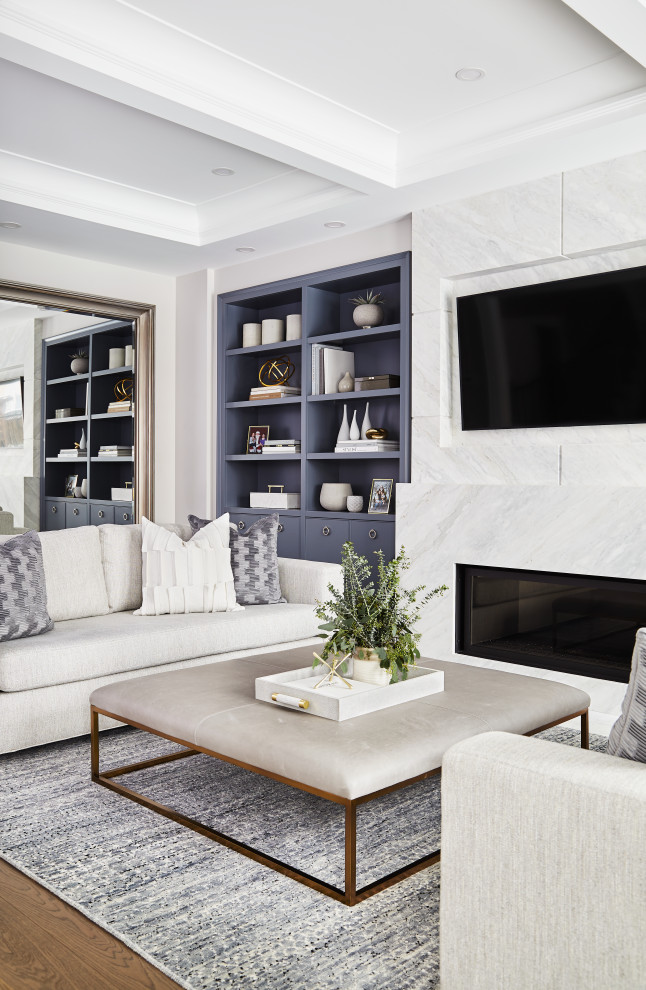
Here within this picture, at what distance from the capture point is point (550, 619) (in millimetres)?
4133

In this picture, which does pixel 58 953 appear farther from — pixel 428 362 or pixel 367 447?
pixel 367 447

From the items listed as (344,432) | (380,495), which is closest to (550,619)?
(380,495)

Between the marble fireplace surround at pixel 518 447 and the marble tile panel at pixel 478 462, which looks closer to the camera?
the marble fireplace surround at pixel 518 447

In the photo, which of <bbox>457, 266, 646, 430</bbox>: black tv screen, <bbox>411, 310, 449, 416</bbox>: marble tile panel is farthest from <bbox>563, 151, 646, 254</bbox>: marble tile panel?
<bbox>411, 310, 449, 416</bbox>: marble tile panel

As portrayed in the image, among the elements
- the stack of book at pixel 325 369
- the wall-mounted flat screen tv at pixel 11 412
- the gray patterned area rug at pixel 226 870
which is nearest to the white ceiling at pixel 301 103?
the stack of book at pixel 325 369

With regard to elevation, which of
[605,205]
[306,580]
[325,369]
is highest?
[605,205]

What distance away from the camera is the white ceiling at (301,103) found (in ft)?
9.89

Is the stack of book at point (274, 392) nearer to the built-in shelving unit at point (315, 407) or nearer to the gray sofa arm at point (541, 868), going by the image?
the built-in shelving unit at point (315, 407)

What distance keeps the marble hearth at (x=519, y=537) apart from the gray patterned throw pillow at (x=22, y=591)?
78.2 inches

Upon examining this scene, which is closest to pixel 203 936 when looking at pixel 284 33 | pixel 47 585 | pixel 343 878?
pixel 343 878

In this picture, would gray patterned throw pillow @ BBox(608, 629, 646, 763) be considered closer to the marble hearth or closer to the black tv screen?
the marble hearth

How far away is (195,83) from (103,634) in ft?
7.46

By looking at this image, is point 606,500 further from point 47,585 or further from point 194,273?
point 194,273

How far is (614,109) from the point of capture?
3338 mm
